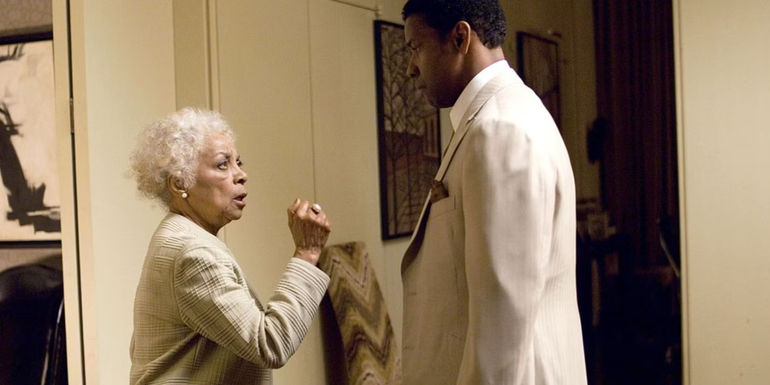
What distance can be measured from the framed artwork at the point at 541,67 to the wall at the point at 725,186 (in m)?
2.31

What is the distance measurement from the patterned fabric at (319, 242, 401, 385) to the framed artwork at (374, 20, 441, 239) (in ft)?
1.39

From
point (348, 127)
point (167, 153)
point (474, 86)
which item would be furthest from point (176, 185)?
point (348, 127)

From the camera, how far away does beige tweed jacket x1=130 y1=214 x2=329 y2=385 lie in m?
1.81

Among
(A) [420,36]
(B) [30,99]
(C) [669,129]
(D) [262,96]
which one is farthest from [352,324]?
(C) [669,129]

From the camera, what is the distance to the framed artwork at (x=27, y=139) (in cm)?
321

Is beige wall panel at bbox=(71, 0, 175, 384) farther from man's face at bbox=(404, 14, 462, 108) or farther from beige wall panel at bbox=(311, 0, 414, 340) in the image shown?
man's face at bbox=(404, 14, 462, 108)

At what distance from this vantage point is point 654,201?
576cm

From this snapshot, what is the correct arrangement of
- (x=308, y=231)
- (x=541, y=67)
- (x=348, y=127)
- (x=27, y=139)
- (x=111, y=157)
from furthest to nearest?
(x=541, y=67) < (x=348, y=127) < (x=27, y=139) < (x=111, y=157) < (x=308, y=231)

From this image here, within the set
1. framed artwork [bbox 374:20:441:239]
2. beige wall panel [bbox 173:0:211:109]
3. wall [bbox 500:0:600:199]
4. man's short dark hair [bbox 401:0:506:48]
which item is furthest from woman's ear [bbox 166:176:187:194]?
wall [bbox 500:0:600:199]

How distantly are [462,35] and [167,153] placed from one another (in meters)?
0.85

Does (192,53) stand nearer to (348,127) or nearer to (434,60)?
(348,127)

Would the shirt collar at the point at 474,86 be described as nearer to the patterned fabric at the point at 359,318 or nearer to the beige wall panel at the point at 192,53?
the beige wall panel at the point at 192,53

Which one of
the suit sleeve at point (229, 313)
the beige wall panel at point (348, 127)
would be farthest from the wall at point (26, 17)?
the suit sleeve at point (229, 313)

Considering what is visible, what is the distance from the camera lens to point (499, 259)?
4.66ft
